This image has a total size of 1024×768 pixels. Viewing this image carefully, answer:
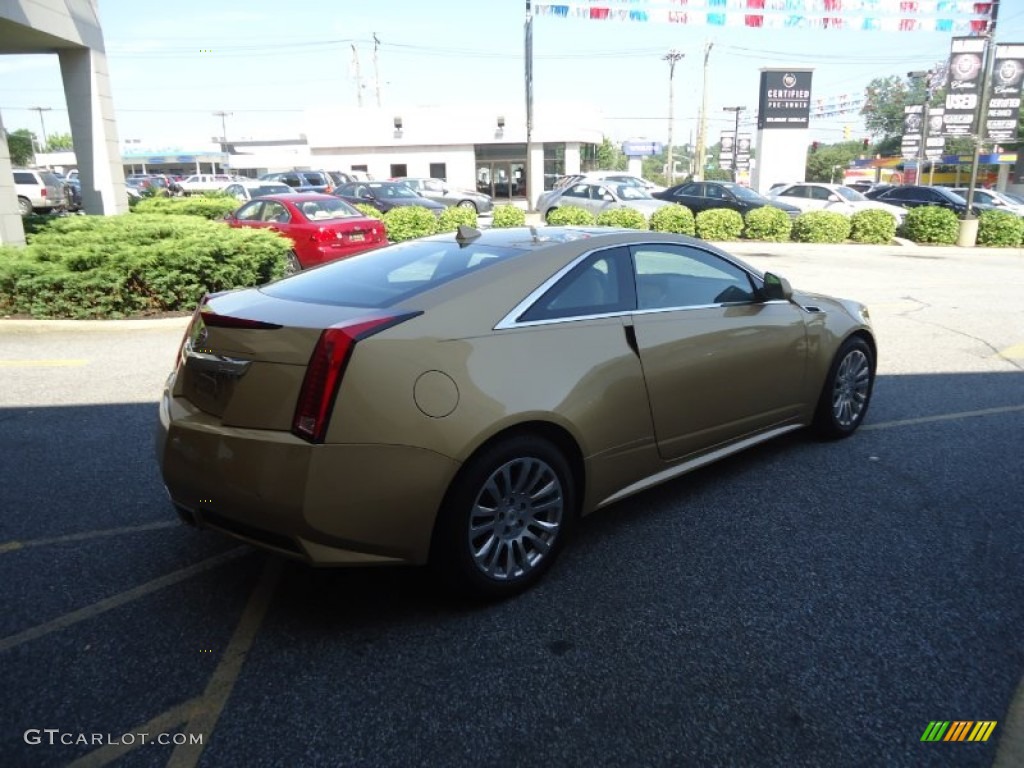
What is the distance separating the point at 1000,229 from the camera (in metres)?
21.1

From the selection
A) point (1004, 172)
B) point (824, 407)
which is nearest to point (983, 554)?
point (824, 407)

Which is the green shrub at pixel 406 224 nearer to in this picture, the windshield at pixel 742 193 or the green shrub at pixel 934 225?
the windshield at pixel 742 193

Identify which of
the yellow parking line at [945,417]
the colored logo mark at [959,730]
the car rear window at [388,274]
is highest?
the car rear window at [388,274]

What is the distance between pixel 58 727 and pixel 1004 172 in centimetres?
7608

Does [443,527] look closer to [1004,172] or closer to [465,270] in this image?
[465,270]

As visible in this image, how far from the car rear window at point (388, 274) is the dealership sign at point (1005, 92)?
926 inches

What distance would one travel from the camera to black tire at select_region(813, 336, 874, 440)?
204 inches

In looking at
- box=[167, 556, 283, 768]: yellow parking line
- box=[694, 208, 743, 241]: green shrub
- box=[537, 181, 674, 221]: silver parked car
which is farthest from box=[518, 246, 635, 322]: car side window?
box=[694, 208, 743, 241]: green shrub

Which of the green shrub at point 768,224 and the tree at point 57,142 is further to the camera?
the tree at point 57,142

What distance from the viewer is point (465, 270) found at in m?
3.61

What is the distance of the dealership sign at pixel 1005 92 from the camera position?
70.8 ft

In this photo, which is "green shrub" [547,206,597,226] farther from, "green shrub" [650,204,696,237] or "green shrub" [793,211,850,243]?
"green shrub" [793,211,850,243]

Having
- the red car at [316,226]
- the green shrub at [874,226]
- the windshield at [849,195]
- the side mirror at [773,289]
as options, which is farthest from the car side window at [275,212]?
the windshield at [849,195]

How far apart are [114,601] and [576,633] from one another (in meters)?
1.98
